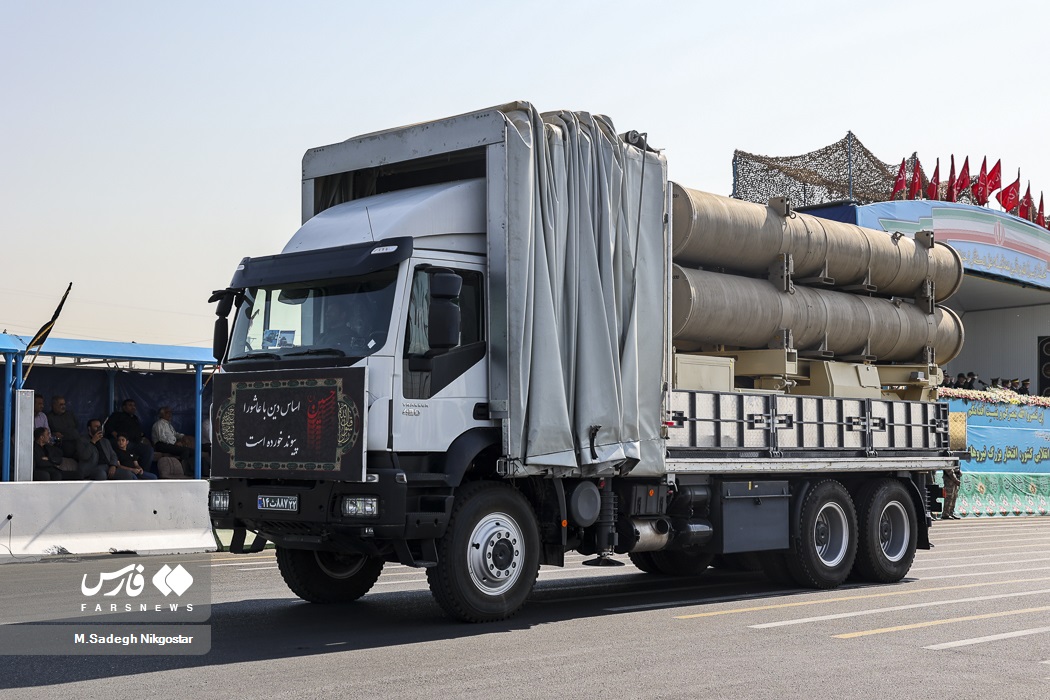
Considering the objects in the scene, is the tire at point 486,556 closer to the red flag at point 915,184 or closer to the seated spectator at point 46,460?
the seated spectator at point 46,460

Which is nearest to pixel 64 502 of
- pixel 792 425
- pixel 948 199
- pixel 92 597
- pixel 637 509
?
pixel 92 597

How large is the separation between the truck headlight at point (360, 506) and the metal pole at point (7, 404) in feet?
32.1

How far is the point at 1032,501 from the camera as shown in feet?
105

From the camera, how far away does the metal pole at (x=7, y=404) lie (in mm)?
16891

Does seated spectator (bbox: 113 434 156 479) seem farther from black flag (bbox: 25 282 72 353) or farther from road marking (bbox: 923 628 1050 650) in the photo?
road marking (bbox: 923 628 1050 650)

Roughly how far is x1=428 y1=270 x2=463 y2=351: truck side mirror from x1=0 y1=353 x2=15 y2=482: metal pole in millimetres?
10245

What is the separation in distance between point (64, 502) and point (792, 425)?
9.60 metres

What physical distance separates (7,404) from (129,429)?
2.74m

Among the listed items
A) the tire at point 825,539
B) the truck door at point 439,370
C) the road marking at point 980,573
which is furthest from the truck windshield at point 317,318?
the road marking at point 980,573

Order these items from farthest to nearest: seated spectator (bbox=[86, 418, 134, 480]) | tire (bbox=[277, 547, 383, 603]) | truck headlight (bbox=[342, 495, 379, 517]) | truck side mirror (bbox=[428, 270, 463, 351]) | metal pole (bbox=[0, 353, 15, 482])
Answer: seated spectator (bbox=[86, 418, 134, 480]) < metal pole (bbox=[0, 353, 15, 482]) < tire (bbox=[277, 547, 383, 603]) < truck side mirror (bbox=[428, 270, 463, 351]) < truck headlight (bbox=[342, 495, 379, 517])

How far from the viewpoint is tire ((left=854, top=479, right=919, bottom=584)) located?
13.3 metres

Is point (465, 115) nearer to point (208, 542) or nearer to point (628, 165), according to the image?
point (628, 165)

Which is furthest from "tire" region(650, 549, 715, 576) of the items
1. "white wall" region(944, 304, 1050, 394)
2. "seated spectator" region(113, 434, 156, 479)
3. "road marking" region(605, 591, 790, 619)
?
"white wall" region(944, 304, 1050, 394)

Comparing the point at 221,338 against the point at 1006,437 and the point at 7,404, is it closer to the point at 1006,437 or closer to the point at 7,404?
the point at 7,404
